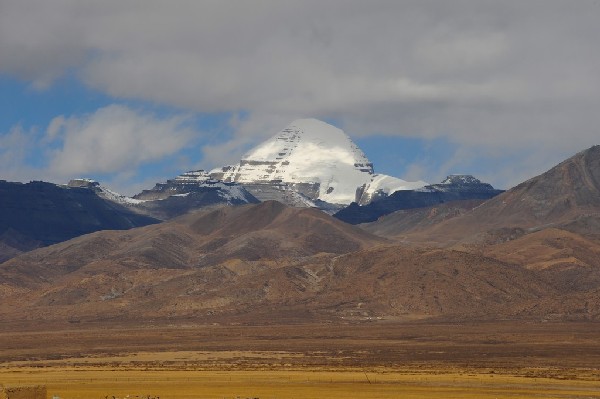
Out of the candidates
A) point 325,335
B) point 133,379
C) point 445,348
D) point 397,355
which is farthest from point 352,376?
point 325,335

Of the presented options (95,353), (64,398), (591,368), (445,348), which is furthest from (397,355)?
(64,398)

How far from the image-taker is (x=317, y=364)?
13662 cm

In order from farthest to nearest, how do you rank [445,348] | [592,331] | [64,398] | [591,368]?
[592,331], [445,348], [591,368], [64,398]

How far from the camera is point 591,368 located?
427ft

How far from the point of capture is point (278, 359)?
14612cm

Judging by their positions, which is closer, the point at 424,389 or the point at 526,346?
the point at 424,389

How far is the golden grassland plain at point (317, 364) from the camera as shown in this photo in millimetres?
104875

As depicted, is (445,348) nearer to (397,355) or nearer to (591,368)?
(397,355)

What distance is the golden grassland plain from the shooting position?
344 feet

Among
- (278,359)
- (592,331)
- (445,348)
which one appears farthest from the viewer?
(592,331)

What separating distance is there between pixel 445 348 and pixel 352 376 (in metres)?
45.7

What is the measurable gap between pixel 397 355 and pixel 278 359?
50.7 ft

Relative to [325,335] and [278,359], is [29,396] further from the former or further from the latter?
[325,335]

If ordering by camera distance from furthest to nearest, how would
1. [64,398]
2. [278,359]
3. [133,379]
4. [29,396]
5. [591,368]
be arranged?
[278,359] → [591,368] → [133,379] → [64,398] → [29,396]
